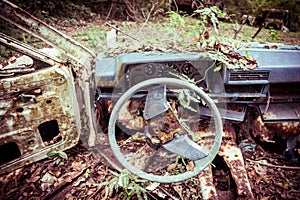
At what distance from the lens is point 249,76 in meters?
2.39

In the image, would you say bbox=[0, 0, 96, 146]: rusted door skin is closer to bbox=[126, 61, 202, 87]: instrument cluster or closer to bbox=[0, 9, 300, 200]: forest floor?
bbox=[0, 9, 300, 200]: forest floor

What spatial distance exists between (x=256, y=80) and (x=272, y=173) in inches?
38.7

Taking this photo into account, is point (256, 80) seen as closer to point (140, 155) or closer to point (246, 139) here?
point (246, 139)

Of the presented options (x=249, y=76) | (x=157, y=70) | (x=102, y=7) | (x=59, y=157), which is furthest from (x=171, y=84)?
(x=102, y=7)

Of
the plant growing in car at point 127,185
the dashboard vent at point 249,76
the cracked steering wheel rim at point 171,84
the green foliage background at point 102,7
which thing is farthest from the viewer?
the green foliage background at point 102,7

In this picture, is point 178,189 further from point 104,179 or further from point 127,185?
point 104,179

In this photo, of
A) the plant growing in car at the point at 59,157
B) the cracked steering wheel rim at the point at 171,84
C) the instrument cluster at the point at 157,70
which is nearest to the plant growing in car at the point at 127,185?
the cracked steering wheel rim at the point at 171,84

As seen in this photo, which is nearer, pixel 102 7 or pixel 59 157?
pixel 59 157

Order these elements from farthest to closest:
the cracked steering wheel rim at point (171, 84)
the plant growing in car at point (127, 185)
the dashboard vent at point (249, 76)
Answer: the dashboard vent at point (249, 76)
the plant growing in car at point (127, 185)
the cracked steering wheel rim at point (171, 84)

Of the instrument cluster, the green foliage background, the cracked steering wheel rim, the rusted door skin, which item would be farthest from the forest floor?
the green foliage background

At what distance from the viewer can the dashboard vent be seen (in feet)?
7.76

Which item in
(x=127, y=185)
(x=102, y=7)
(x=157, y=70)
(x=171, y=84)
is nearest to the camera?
(x=171, y=84)

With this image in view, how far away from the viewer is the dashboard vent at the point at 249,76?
2365 mm

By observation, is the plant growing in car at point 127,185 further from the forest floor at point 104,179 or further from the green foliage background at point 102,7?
the green foliage background at point 102,7
